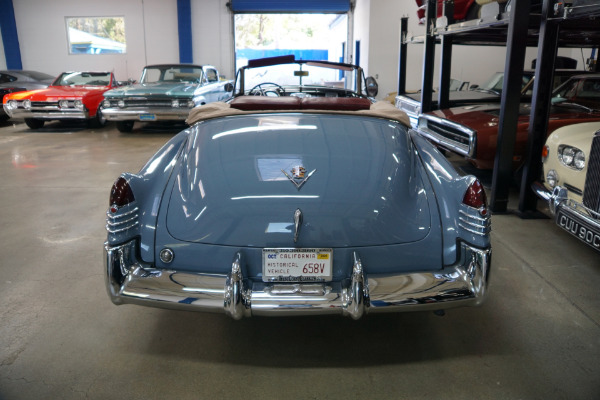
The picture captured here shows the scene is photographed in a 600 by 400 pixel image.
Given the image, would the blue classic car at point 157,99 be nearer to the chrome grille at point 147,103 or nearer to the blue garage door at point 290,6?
the chrome grille at point 147,103

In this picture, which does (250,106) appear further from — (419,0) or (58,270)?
(419,0)

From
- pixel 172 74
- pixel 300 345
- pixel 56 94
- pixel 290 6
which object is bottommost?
pixel 300 345

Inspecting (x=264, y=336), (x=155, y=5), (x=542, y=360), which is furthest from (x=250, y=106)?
(x=155, y=5)

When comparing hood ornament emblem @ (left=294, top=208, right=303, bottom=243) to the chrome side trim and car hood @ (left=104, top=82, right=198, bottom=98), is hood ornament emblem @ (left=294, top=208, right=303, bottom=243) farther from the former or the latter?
car hood @ (left=104, top=82, right=198, bottom=98)

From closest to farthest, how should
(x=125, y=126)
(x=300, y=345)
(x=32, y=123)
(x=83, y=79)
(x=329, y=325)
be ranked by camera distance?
→ 1. (x=300, y=345)
2. (x=329, y=325)
3. (x=125, y=126)
4. (x=32, y=123)
5. (x=83, y=79)

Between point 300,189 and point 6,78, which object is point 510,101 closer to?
point 300,189

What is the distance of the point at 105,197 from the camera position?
5.15 meters

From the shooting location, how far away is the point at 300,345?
2406 millimetres

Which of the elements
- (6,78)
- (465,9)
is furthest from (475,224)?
Result: (6,78)

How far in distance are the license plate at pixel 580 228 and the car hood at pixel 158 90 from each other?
24.7 ft

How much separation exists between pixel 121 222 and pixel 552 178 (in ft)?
10.6

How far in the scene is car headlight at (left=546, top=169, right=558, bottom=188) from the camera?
3.69 metres

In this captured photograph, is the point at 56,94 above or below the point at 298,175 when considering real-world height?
above

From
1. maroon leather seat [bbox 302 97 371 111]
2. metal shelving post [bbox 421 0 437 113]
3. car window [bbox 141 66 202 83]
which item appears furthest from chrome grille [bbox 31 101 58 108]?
maroon leather seat [bbox 302 97 371 111]
